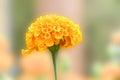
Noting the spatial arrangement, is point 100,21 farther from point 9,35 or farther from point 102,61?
point 9,35

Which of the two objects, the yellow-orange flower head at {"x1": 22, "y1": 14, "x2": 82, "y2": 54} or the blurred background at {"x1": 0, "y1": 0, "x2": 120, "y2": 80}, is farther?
the blurred background at {"x1": 0, "y1": 0, "x2": 120, "y2": 80}

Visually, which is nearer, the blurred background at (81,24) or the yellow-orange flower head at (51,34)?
the yellow-orange flower head at (51,34)

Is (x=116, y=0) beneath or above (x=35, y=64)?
above

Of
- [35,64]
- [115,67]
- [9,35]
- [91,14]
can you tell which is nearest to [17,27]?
[9,35]

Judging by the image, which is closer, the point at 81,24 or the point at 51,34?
the point at 51,34
